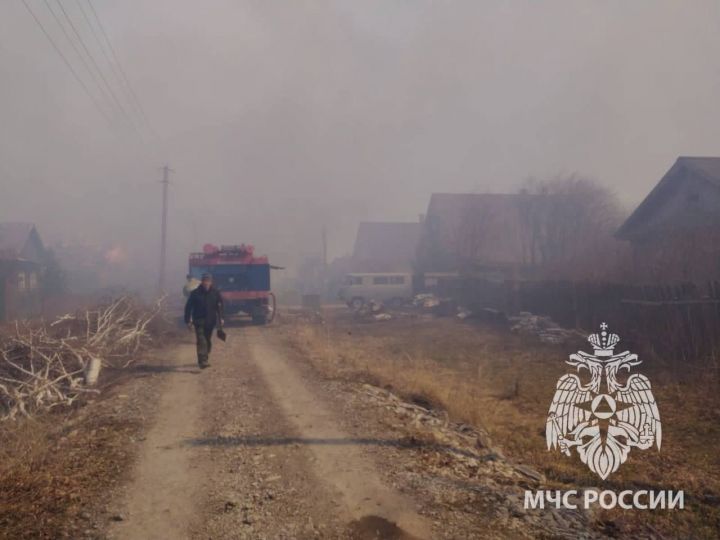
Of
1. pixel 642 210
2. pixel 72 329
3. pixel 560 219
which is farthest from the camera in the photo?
pixel 560 219

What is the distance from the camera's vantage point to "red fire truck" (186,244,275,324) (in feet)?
53.5

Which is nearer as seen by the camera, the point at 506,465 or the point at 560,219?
the point at 506,465

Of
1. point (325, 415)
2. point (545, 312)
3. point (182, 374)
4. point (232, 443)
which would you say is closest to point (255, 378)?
point (182, 374)

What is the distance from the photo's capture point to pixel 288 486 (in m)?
4.21

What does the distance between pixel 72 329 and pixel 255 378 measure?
599 cm

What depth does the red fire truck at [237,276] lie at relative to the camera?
Result: 642 inches

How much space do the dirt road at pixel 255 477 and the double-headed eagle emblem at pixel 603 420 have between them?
257 cm

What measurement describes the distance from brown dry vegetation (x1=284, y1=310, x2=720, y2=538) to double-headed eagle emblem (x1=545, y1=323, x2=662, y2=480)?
0.16 metres

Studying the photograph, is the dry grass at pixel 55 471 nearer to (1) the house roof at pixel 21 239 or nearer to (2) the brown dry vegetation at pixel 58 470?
(2) the brown dry vegetation at pixel 58 470

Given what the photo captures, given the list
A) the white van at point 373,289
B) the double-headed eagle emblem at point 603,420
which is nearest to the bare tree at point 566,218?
the white van at point 373,289

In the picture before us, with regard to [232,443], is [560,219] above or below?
above

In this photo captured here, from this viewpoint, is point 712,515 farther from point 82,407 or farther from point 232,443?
point 82,407

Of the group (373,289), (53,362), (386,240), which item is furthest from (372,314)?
(386,240)

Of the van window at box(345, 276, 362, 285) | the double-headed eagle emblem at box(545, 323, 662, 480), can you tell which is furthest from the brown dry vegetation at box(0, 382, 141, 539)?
the van window at box(345, 276, 362, 285)
